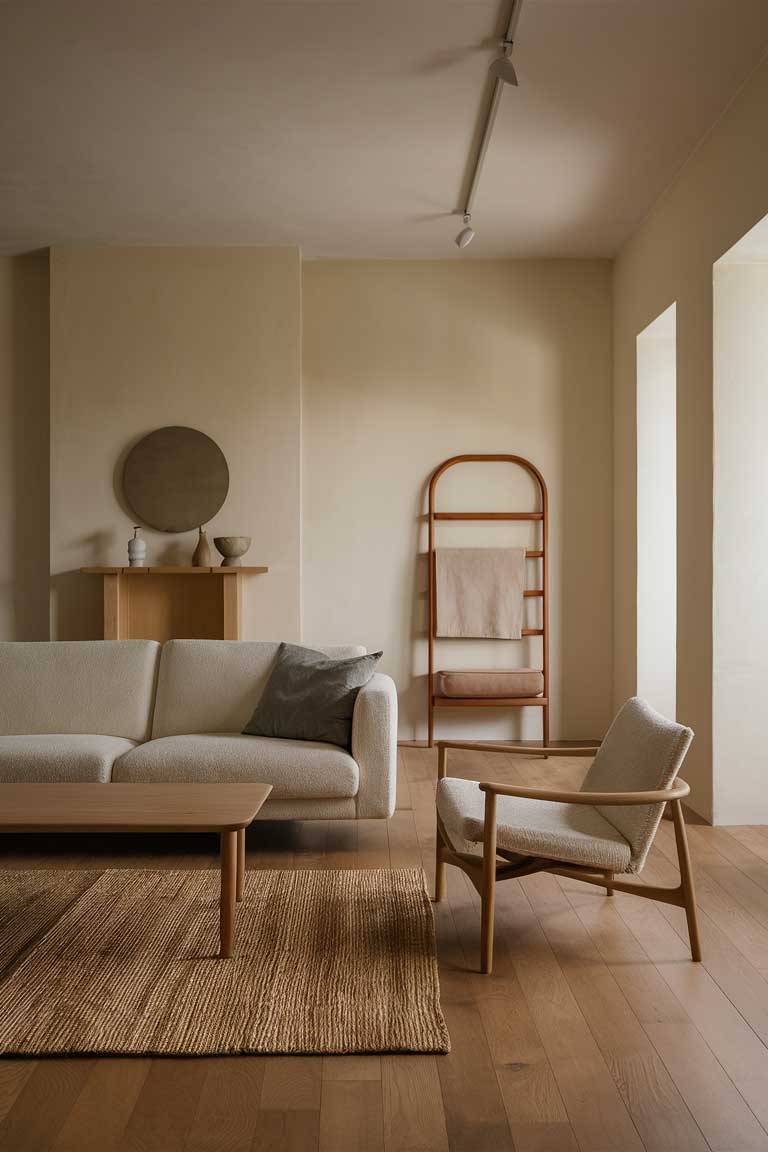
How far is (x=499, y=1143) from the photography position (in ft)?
6.06

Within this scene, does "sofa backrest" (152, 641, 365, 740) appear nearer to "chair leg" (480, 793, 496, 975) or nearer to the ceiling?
"chair leg" (480, 793, 496, 975)

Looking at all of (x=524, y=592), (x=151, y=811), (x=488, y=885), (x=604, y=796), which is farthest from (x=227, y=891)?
(x=524, y=592)

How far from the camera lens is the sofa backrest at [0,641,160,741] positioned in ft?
13.9

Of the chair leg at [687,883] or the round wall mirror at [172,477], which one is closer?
the chair leg at [687,883]

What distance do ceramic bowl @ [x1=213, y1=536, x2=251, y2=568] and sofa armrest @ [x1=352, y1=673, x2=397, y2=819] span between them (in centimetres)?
220

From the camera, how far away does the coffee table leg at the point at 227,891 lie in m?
2.66

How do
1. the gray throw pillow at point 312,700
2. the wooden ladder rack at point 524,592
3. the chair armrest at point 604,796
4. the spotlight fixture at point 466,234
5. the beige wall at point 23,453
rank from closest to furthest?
the chair armrest at point 604,796
the gray throw pillow at point 312,700
the spotlight fixture at point 466,234
the wooden ladder rack at point 524,592
the beige wall at point 23,453

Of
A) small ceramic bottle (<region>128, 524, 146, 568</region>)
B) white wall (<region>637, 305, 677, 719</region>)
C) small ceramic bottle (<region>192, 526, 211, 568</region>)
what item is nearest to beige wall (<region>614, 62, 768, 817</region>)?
white wall (<region>637, 305, 677, 719</region>)

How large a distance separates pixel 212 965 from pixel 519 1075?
927mm

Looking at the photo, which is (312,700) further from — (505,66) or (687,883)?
(505,66)

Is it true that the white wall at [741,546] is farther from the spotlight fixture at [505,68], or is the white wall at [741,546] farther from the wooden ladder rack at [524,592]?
the wooden ladder rack at [524,592]

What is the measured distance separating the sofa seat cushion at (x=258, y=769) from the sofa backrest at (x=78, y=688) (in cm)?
52

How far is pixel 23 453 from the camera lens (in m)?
6.30

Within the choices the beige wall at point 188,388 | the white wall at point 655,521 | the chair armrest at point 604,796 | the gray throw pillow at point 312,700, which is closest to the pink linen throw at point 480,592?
the white wall at point 655,521
